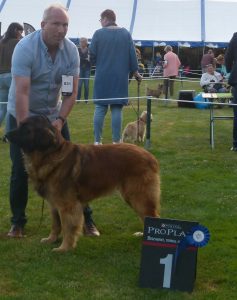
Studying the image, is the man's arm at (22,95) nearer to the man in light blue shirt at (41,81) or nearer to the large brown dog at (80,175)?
the man in light blue shirt at (41,81)

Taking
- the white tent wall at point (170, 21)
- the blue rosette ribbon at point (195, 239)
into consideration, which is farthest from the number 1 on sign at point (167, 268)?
the white tent wall at point (170, 21)

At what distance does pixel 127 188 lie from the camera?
14.3 ft

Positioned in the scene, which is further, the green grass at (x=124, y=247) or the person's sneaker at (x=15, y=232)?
the person's sneaker at (x=15, y=232)

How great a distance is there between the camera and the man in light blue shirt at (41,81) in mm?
4145

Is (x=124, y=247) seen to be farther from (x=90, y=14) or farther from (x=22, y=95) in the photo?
(x=90, y=14)

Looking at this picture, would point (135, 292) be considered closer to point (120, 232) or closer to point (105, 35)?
point (120, 232)

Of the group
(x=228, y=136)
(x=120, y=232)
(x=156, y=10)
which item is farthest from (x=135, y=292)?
(x=156, y=10)

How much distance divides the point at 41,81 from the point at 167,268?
6.14ft

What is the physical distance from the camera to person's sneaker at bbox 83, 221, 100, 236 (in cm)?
479

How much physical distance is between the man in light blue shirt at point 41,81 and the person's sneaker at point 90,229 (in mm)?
19

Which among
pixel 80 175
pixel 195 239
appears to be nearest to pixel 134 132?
pixel 80 175

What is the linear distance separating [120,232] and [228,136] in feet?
19.4

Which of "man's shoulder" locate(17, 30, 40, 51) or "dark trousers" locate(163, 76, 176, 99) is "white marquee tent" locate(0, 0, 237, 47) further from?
"man's shoulder" locate(17, 30, 40, 51)

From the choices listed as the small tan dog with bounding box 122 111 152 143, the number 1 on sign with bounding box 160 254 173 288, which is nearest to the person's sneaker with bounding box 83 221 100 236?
the number 1 on sign with bounding box 160 254 173 288
